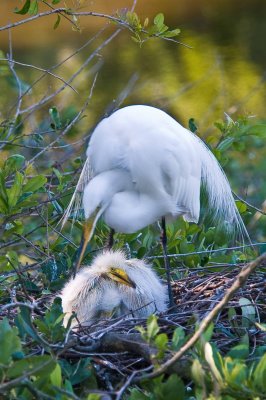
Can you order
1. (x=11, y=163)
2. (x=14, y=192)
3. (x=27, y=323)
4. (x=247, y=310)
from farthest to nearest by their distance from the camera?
(x=11, y=163) → (x=14, y=192) → (x=247, y=310) → (x=27, y=323)

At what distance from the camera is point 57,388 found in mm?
1483

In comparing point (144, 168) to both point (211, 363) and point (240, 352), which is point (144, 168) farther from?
point (211, 363)

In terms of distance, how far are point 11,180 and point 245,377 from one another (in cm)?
145

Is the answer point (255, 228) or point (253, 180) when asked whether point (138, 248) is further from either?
point (253, 180)

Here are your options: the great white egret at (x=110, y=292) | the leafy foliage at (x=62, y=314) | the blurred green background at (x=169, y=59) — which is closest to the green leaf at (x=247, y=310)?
the leafy foliage at (x=62, y=314)

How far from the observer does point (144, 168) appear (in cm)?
255

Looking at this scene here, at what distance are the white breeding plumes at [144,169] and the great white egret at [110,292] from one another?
0.38 feet

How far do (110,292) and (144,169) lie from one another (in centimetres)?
38

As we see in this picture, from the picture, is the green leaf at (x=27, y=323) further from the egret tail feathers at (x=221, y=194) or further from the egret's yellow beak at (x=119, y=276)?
the egret tail feathers at (x=221, y=194)

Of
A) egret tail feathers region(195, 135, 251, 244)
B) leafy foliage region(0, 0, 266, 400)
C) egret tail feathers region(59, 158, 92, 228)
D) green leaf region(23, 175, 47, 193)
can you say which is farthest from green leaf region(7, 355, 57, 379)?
egret tail feathers region(195, 135, 251, 244)

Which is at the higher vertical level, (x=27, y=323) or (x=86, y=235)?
(x=27, y=323)

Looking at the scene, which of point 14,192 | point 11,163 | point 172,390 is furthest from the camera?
point 11,163

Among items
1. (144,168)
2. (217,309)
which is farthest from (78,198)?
(217,309)

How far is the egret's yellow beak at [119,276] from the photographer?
2379 mm
